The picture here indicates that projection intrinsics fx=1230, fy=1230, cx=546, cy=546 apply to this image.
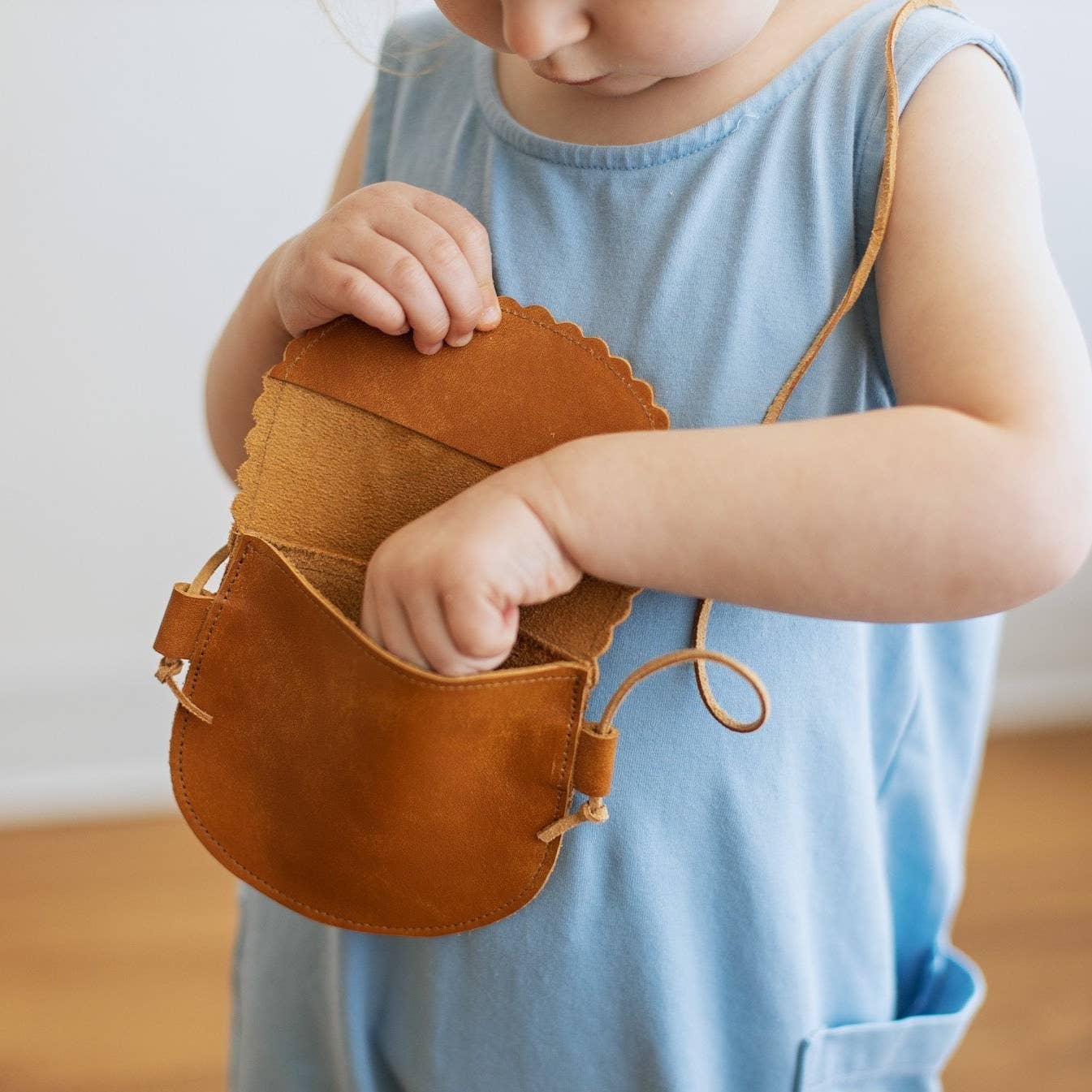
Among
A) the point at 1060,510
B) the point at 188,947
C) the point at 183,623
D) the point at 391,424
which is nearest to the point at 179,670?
the point at 183,623

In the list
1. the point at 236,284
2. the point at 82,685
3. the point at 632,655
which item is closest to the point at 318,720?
the point at 632,655

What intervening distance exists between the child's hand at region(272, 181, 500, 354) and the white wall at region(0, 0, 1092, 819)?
2.30 ft

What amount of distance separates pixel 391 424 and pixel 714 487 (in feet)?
0.49

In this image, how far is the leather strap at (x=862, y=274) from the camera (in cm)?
46

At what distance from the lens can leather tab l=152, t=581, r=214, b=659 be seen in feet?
1.60

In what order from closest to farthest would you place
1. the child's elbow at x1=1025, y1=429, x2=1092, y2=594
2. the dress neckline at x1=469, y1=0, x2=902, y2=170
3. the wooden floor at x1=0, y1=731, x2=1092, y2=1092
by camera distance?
the child's elbow at x1=1025, y1=429, x2=1092, y2=594
the dress neckline at x1=469, y1=0, x2=902, y2=170
the wooden floor at x1=0, y1=731, x2=1092, y2=1092

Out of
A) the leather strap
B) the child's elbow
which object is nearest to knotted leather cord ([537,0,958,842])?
the leather strap

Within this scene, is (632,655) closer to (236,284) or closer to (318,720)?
(318,720)

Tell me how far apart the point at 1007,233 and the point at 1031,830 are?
1.07 m

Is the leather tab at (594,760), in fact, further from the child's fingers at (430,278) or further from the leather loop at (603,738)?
the child's fingers at (430,278)

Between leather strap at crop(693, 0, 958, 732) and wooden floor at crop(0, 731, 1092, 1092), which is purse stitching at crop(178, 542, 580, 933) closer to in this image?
leather strap at crop(693, 0, 958, 732)

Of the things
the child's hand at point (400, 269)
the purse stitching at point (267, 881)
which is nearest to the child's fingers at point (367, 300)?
the child's hand at point (400, 269)

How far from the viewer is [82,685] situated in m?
1.38

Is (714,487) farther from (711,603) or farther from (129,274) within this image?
(129,274)
